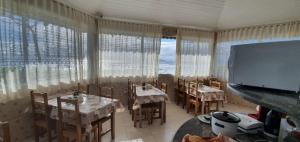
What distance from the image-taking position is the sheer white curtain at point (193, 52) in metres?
Answer: 5.26

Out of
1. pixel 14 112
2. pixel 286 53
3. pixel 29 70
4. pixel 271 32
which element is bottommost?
pixel 14 112

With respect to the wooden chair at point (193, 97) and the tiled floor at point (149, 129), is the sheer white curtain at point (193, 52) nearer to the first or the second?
the wooden chair at point (193, 97)

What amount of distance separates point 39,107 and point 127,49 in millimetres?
2580

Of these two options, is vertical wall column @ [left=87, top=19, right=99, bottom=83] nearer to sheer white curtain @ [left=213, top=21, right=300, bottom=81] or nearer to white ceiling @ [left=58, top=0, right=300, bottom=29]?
white ceiling @ [left=58, top=0, right=300, bottom=29]

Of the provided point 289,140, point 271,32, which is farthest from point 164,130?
point 271,32

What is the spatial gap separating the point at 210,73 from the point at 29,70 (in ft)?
16.9

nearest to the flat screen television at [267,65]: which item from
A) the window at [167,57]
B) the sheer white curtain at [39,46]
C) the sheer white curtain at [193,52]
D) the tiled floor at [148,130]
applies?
the tiled floor at [148,130]

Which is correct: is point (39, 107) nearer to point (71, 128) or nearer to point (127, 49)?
point (71, 128)

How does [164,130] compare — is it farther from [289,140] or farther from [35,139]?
[289,140]

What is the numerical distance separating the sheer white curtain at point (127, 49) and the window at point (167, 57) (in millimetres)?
280

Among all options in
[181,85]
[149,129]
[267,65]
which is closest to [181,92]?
[181,85]

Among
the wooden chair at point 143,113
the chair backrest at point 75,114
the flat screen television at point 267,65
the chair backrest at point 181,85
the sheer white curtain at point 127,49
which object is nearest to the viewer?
the flat screen television at point 267,65

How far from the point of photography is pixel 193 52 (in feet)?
17.8

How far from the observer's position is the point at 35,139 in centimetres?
265
